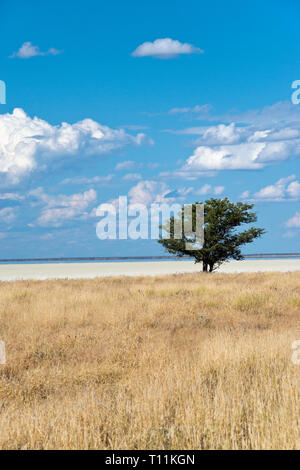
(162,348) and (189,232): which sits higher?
(189,232)

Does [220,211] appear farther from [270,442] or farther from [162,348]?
[270,442]

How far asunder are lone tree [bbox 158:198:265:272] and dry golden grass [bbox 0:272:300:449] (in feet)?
60.7

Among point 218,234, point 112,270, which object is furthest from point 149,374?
point 112,270

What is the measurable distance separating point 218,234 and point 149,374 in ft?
94.5

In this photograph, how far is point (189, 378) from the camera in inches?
297

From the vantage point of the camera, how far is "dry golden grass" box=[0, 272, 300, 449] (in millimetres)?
5426

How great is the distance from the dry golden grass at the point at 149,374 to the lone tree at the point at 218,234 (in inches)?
728

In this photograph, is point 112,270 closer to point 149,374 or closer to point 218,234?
point 218,234

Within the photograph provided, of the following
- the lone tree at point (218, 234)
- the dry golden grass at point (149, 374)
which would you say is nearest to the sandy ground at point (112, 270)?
the lone tree at point (218, 234)

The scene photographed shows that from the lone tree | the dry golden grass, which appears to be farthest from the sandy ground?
the dry golden grass

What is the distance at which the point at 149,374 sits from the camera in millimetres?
8188

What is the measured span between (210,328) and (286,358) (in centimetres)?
443

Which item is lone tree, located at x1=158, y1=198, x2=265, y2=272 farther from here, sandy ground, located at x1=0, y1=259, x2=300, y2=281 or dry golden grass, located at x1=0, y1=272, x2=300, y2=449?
dry golden grass, located at x1=0, y1=272, x2=300, y2=449
